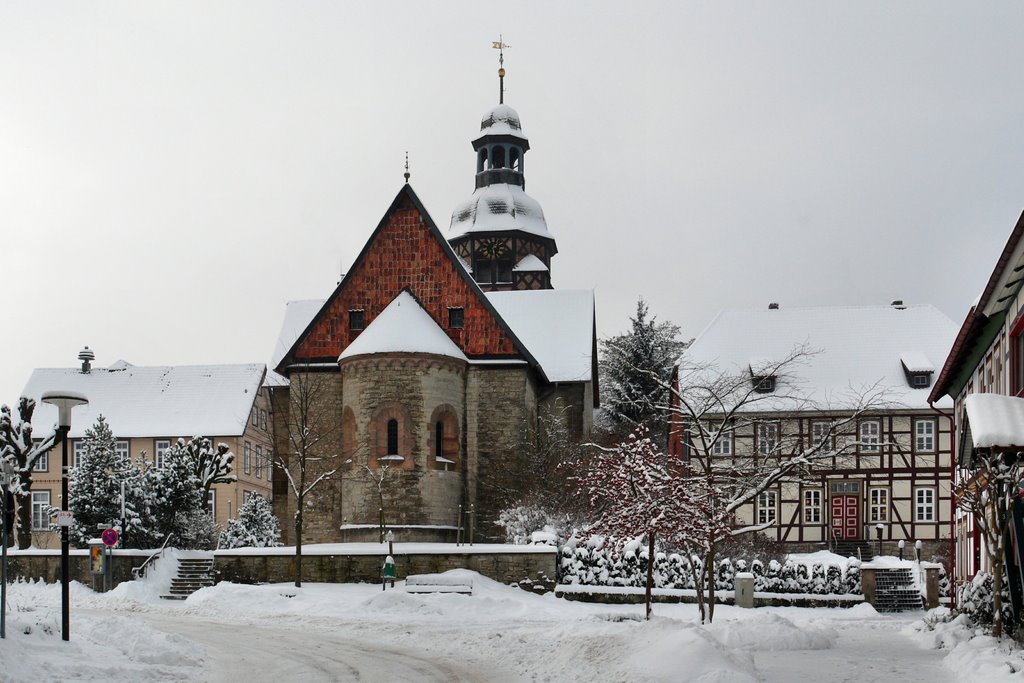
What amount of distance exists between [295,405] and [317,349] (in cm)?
215

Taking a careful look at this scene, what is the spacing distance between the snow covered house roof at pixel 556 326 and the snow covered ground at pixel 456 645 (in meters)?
17.7

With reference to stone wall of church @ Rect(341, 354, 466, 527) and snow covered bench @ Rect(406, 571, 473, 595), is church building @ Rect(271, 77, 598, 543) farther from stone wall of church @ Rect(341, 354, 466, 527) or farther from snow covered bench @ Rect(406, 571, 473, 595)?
snow covered bench @ Rect(406, 571, 473, 595)

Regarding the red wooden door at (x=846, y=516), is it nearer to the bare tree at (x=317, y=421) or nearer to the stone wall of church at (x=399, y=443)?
the stone wall of church at (x=399, y=443)

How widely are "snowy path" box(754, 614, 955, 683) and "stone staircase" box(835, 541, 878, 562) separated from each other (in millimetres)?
18527

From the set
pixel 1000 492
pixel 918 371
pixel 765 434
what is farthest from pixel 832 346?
pixel 1000 492

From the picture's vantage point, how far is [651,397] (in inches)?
2271

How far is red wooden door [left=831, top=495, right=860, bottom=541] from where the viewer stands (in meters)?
42.2

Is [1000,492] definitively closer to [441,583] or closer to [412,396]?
[441,583]

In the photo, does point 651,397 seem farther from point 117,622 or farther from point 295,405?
point 117,622

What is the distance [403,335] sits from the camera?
39.3m

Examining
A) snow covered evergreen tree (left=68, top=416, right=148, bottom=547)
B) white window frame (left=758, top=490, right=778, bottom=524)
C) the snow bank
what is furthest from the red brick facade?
the snow bank

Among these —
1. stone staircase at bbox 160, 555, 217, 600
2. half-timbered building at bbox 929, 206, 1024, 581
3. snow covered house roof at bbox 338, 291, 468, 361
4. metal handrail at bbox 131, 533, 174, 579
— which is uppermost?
snow covered house roof at bbox 338, 291, 468, 361

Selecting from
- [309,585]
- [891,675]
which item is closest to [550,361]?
[309,585]

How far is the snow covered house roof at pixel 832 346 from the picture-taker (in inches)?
1715
